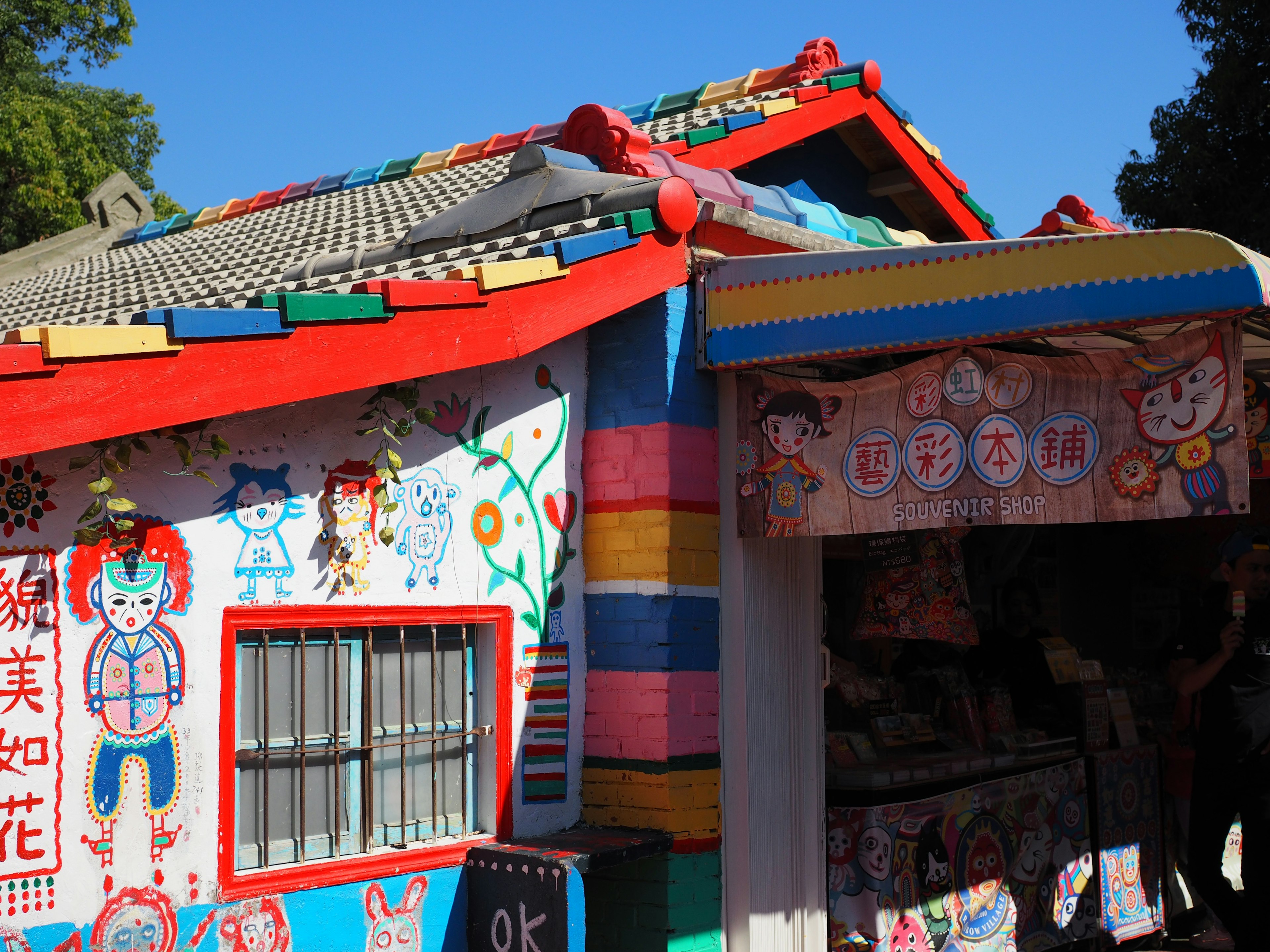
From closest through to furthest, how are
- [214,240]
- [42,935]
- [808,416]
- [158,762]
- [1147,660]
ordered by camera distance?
[42,935] < [158,762] < [808,416] < [214,240] < [1147,660]

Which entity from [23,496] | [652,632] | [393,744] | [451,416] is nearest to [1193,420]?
[652,632]

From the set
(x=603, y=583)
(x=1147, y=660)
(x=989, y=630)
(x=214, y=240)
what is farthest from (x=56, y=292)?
(x=1147, y=660)

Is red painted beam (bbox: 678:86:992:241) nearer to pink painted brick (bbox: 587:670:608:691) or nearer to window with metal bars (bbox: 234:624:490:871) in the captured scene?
pink painted brick (bbox: 587:670:608:691)

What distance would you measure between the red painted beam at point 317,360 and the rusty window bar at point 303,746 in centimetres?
101

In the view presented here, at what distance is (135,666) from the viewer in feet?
13.6

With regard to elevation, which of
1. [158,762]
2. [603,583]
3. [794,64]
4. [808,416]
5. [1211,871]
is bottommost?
[1211,871]

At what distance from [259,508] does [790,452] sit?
234 centimetres

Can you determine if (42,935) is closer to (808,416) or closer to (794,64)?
(808,416)

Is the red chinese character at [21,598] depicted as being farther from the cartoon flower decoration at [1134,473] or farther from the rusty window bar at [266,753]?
the cartoon flower decoration at [1134,473]

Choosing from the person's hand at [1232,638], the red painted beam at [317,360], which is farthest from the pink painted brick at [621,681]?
the person's hand at [1232,638]

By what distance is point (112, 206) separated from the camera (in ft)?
45.9

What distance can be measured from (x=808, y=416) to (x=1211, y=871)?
140 inches

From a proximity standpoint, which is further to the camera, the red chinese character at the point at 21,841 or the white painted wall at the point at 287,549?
the white painted wall at the point at 287,549

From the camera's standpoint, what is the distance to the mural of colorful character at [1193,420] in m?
4.66
